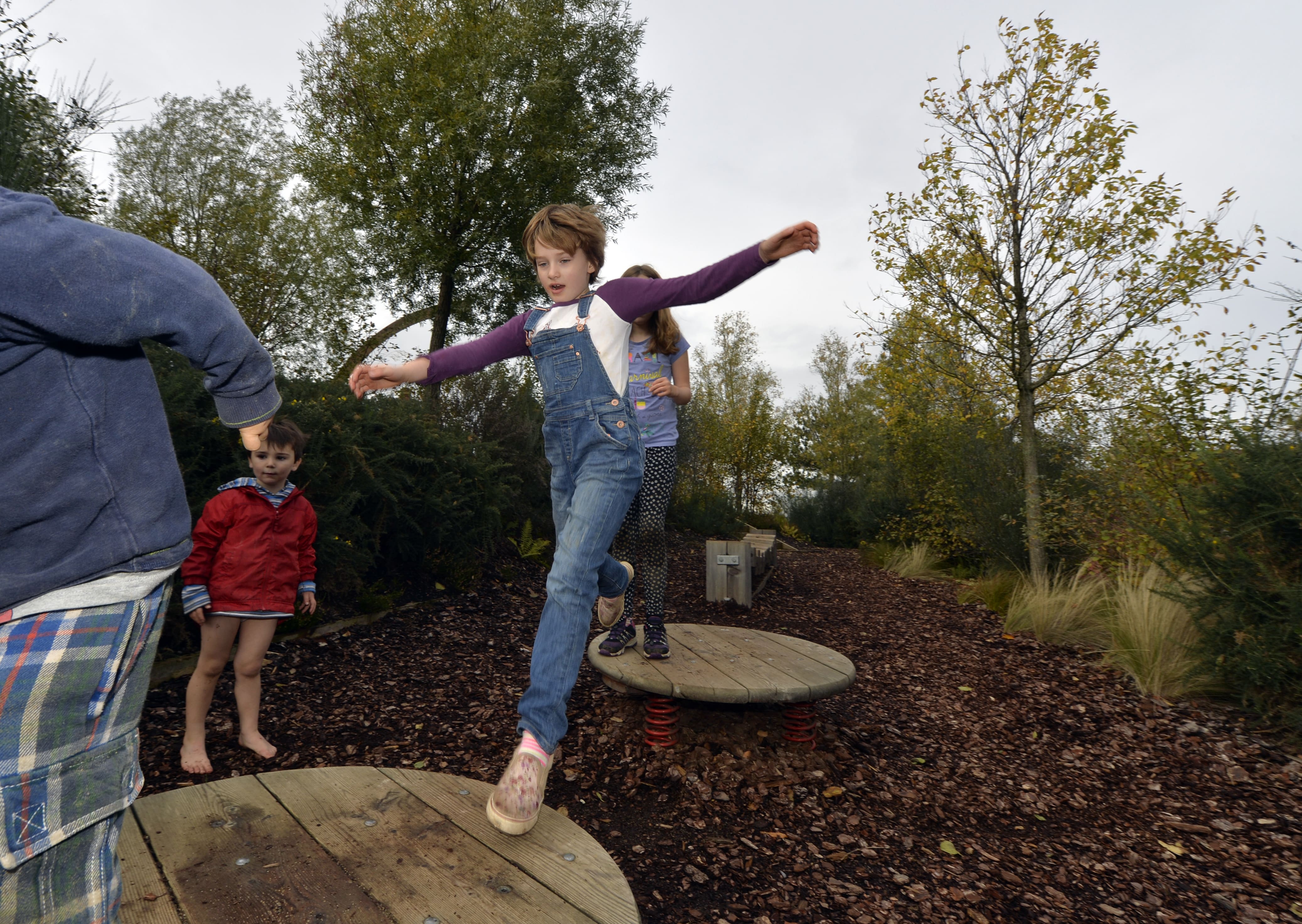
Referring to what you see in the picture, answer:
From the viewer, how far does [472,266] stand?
13.6 metres

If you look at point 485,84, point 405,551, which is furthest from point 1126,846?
Answer: point 485,84

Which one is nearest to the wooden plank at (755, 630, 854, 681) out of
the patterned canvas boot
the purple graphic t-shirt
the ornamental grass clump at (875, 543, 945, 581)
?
the patterned canvas boot

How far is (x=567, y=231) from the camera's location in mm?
2289

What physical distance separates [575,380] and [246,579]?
1.62 metres

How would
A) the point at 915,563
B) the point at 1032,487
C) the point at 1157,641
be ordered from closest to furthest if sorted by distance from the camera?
the point at 1157,641 < the point at 1032,487 < the point at 915,563

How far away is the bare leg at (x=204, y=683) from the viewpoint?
285 centimetres

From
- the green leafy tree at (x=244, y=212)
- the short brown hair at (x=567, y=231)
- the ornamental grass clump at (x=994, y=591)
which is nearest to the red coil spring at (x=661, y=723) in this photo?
the short brown hair at (x=567, y=231)

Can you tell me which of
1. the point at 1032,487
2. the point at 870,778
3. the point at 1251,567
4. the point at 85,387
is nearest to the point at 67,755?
the point at 85,387

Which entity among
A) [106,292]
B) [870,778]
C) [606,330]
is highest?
[606,330]

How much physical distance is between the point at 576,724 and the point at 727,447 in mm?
17823

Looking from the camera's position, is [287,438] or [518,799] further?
[287,438]

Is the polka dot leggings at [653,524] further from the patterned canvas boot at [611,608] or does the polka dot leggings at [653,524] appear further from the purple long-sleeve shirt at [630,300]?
the purple long-sleeve shirt at [630,300]

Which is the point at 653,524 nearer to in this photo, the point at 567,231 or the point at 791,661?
the point at 791,661

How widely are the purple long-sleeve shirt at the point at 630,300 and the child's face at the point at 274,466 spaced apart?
92 cm
